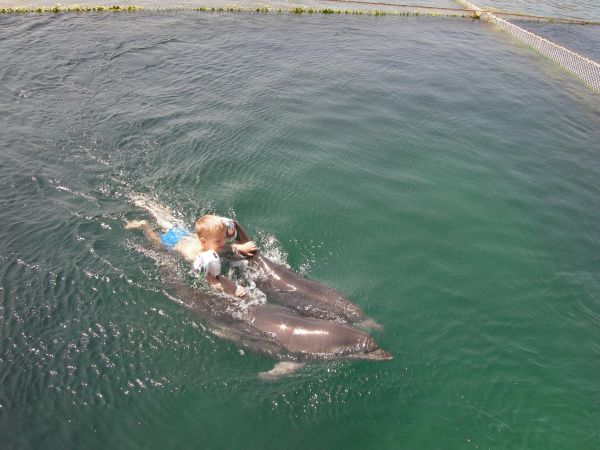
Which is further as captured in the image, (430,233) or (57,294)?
(430,233)

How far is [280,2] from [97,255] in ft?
80.9

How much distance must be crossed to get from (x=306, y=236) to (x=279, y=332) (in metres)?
3.11

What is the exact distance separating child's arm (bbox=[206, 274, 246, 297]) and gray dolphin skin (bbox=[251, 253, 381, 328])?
81cm

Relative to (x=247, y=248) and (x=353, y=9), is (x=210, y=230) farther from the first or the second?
(x=353, y=9)

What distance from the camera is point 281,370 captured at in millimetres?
7680

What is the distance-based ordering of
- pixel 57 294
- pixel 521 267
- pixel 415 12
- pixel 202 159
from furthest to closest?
pixel 415 12 → pixel 202 159 → pixel 521 267 → pixel 57 294

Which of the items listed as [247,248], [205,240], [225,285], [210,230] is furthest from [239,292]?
[210,230]

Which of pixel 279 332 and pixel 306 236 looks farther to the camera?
pixel 306 236

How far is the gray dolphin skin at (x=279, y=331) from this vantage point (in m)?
7.79

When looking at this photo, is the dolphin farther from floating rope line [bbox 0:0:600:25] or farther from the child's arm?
floating rope line [bbox 0:0:600:25]

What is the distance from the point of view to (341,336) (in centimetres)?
780

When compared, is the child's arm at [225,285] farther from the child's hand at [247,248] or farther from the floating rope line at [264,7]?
the floating rope line at [264,7]

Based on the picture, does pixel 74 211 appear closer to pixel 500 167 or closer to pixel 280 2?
pixel 500 167

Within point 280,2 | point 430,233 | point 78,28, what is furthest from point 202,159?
point 280,2
